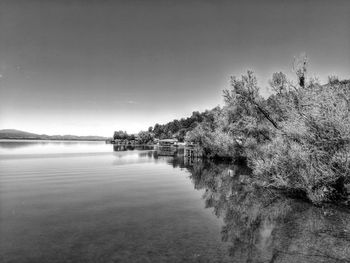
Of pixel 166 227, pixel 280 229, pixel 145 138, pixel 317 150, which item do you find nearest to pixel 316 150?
pixel 317 150

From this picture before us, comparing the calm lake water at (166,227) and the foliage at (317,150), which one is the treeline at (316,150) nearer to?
the foliage at (317,150)

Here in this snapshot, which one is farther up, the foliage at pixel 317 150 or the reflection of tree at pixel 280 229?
the foliage at pixel 317 150

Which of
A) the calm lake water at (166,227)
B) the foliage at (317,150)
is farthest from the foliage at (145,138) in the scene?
the foliage at (317,150)

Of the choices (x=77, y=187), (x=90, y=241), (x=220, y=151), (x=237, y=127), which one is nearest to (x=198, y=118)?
(x=220, y=151)

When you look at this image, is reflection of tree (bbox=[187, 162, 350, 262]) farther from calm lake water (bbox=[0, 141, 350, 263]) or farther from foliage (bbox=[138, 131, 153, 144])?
foliage (bbox=[138, 131, 153, 144])

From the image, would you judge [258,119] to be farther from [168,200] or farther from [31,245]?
[31,245]

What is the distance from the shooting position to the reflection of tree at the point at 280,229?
28.1 feet

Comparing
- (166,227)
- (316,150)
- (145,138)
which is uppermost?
(145,138)

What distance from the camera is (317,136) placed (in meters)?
15.3

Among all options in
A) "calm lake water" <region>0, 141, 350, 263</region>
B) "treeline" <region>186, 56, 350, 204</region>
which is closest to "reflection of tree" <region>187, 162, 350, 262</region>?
"calm lake water" <region>0, 141, 350, 263</region>

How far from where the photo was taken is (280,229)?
11.2m

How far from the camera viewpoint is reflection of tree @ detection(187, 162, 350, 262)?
857 cm

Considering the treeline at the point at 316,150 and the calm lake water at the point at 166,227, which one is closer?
the calm lake water at the point at 166,227

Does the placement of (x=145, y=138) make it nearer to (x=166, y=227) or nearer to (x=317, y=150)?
(x=317, y=150)
